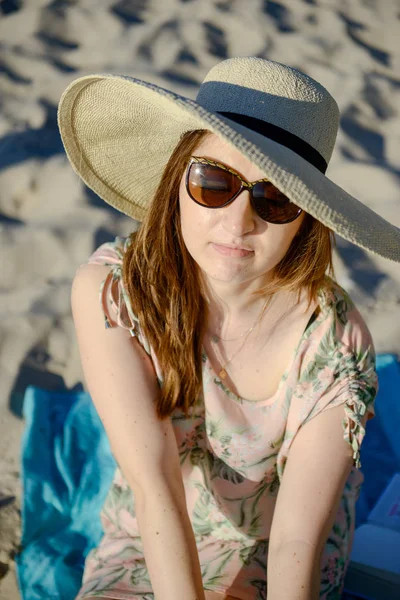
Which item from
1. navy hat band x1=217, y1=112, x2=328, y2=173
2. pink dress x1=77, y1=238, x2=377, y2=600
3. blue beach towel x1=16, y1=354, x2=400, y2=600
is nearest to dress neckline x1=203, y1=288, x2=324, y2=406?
pink dress x1=77, y1=238, x2=377, y2=600

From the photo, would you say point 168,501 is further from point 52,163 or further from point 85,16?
point 85,16

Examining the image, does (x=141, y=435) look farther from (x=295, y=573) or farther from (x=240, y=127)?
(x=240, y=127)

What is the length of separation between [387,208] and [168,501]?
2486 millimetres

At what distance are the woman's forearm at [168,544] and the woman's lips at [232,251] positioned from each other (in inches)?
22.5

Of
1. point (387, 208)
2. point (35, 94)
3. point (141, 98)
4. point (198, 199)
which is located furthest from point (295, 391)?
point (35, 94)

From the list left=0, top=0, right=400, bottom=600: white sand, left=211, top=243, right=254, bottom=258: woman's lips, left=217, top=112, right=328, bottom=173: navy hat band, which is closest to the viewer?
left=217, top=112, right=328, bottom=173: navy hat band

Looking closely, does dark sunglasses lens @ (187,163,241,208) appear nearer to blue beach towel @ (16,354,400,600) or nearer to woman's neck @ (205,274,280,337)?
woman's neck @ (205,274,280,337)

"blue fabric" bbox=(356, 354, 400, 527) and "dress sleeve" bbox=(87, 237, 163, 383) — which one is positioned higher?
"dress sleeve" bbox=(87, 237, 163, 383)

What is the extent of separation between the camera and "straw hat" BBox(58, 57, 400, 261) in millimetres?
1256

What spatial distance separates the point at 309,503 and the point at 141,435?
0.44 meters

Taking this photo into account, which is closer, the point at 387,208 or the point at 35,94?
the point at 387,208

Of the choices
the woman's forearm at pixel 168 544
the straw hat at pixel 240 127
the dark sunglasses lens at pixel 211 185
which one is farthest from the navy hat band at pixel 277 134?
the woman's forearm at pixel 168 544

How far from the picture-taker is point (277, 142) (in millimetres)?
1391

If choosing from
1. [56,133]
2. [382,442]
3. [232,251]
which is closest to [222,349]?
[232,251]
